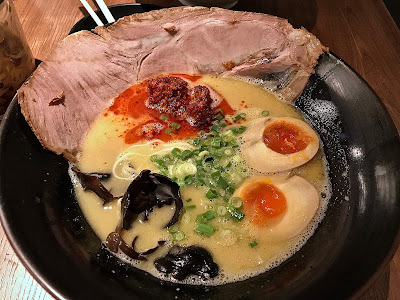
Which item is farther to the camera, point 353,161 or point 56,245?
point 353,161

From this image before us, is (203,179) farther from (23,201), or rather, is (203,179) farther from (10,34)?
(10,34)

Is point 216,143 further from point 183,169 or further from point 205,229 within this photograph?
point 205,229

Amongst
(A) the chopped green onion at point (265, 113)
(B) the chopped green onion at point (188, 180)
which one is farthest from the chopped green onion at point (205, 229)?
(A) the chopped green onion at point (265, 113)

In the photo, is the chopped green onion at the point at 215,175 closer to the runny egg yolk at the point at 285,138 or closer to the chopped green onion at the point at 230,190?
the chopped green onion at the point at 230,190

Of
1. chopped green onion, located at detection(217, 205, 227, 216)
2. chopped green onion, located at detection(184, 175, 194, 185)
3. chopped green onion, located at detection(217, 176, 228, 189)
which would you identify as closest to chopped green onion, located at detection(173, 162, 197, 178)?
chopped green onion, located at detection(184, 175, 194, 185)

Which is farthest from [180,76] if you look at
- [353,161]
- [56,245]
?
[56,245]

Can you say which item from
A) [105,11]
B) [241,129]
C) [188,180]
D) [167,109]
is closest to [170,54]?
[167,109]

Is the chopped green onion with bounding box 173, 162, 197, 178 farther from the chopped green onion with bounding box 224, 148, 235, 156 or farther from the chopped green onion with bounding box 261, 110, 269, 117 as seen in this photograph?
the chopped green onion with bounding box 261, 110, 269, 117
